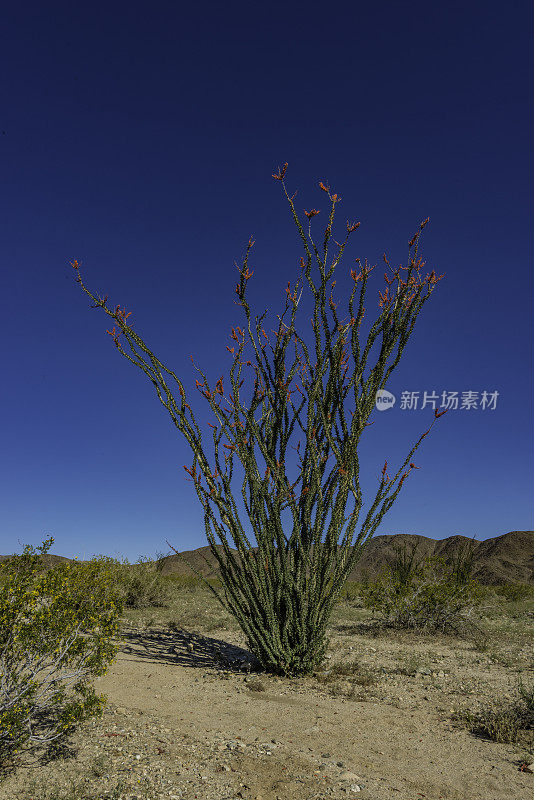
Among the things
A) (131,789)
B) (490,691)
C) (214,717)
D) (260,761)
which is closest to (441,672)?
(490,691)

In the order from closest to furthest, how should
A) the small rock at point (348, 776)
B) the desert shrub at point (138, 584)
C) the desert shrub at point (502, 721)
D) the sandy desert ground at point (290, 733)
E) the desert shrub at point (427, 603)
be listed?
the sandy desert ground at point (290, 733) → the small rock at point (348, 776) → the desert shrub at point (502, 721) → the desert shrub at point (427, 603) → the desert shrub at point (138, 584)

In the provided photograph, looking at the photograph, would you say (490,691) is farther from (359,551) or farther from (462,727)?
(359,551)

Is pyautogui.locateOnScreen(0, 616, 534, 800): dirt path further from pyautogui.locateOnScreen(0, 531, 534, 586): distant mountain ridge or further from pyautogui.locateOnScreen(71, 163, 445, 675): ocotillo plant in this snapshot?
pyautogui.locateOnScreen(0, 531, 534, 586): distant mountain ridge

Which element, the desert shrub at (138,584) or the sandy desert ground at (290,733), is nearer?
the sandy desert ground at (290,733)

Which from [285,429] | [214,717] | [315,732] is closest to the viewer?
[315,732]

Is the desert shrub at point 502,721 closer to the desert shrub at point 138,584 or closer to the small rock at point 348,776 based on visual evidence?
the small rock at point 348,776

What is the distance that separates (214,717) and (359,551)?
238 cm

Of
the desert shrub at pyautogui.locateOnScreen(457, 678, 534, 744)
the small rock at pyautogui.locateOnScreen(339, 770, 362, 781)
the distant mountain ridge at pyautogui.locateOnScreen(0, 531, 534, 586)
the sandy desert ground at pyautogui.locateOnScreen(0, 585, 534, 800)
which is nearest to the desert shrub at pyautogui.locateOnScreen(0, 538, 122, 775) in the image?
the sandy desert ground at pyautogui.locateOnScreen(0, 585, 534, 800)

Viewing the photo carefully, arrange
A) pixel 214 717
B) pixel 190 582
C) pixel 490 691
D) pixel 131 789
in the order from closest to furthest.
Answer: pixel 131 789 → pixel 214 717 → pixel 490 691 → pixel 190 582

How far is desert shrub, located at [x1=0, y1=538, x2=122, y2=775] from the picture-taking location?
3.47 meters

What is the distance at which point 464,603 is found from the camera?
988 centimetres

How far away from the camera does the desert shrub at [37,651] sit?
11.4 ft

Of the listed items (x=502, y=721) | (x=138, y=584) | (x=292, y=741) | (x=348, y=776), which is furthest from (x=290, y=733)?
(x=138, y=584)

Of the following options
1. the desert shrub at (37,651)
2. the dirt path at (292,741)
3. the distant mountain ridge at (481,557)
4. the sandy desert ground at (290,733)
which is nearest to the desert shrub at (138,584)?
the sandy desert ground at (290,733)
